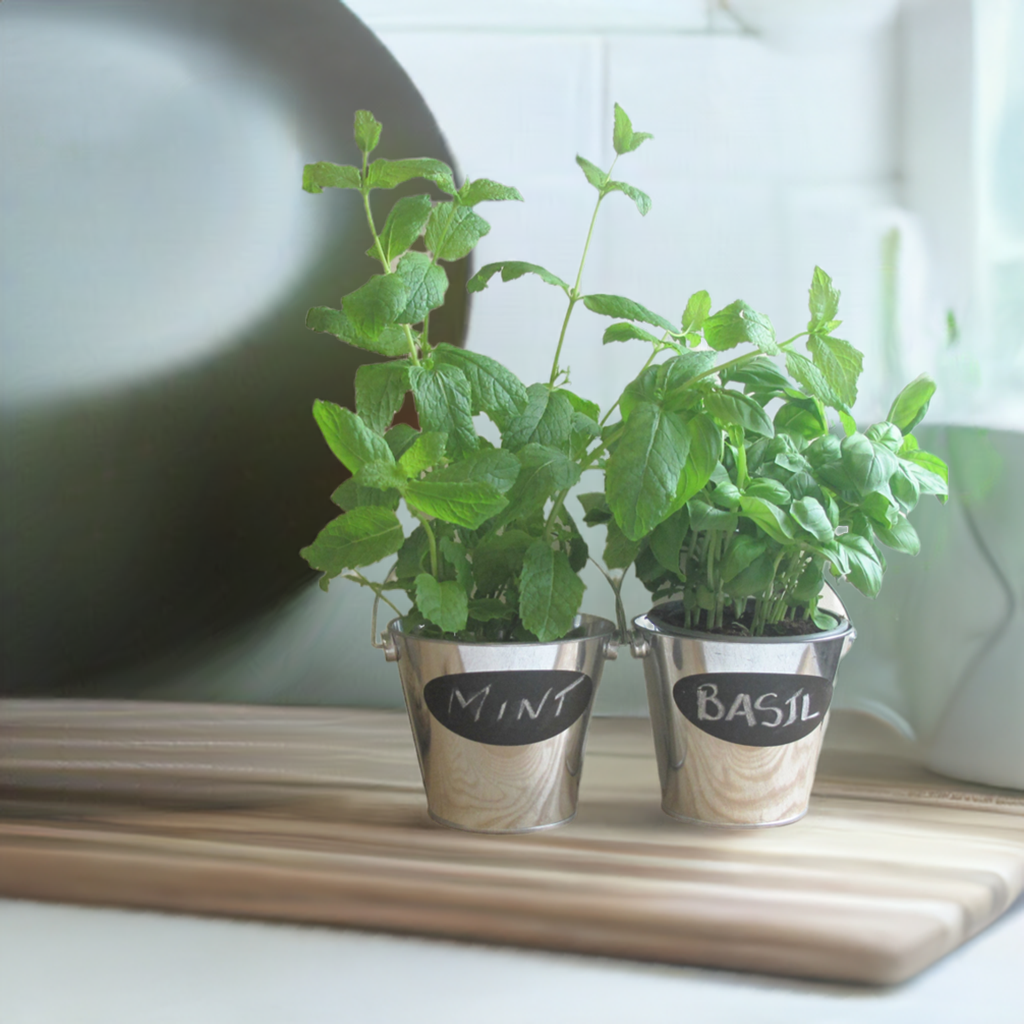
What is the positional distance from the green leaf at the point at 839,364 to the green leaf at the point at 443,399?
25 centimetres

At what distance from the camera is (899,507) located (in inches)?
28.6

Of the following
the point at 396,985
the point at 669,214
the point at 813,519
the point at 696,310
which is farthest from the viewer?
the point at 669,214

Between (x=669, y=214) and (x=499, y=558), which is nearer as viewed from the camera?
(x=499, y=558)

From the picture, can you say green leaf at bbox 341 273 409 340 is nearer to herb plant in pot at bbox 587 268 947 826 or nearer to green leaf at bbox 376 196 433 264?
green leaf at bbox 376 196 433 264

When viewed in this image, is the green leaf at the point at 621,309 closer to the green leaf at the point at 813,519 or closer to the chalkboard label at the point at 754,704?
the green leaf at the point at 813,519

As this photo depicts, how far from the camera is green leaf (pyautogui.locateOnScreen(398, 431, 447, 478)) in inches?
25.6

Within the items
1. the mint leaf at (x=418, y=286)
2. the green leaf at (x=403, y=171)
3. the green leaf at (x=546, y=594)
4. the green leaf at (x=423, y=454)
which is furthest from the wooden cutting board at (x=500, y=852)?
the green leaf at (x=403, y=171)

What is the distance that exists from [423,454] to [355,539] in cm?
8

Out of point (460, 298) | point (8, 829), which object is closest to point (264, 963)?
point (8, 829)

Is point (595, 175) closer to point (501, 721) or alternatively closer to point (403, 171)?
point (403, 171)

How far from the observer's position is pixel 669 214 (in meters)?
0.95

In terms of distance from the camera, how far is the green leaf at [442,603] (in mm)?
674

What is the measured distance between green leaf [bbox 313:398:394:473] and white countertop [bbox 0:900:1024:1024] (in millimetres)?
300

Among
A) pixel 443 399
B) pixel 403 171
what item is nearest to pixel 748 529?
pixel 443 399
